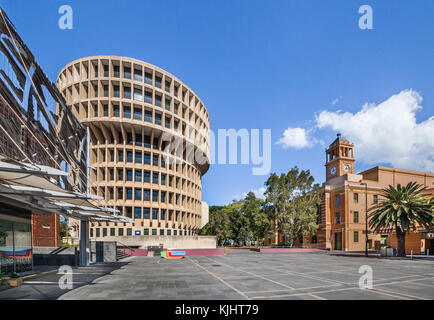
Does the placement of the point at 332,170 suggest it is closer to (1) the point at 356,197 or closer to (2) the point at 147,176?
Answer: (1) the point at 356,197

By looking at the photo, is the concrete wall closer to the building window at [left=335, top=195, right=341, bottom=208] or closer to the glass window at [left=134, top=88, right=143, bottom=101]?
the glass window at [left=134, top=88, right=143, bottom=101]

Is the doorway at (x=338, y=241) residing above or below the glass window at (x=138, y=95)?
below

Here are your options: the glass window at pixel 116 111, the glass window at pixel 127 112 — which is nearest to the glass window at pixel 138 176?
the glass window at pixel 127 112

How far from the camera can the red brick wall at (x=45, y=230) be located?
79.5ft

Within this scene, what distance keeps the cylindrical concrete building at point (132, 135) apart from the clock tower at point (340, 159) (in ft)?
104

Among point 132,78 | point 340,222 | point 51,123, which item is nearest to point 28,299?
point 51,123

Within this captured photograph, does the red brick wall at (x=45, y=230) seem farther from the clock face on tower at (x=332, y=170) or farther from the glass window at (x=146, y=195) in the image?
the clock face on tower at (x=332, y=170)

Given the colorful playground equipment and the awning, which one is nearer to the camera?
the awning

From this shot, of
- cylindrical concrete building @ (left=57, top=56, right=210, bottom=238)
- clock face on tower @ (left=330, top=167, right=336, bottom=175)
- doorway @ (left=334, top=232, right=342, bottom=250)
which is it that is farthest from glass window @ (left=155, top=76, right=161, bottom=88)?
doorway @ (left=334, top=232, right=342, bottom=250)

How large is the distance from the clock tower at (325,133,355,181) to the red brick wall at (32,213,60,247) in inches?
2051

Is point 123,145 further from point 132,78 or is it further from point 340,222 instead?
point 340,222

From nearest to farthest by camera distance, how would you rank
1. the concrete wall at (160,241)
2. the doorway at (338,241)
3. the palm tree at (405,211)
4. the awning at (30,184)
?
the awning at (30,184) < the palm tree at (405,211) < the concrete wall at (160,241) < the doorway at (338,241)

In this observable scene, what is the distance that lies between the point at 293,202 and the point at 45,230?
36060 mm

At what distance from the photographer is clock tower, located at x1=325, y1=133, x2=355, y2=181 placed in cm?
5953
